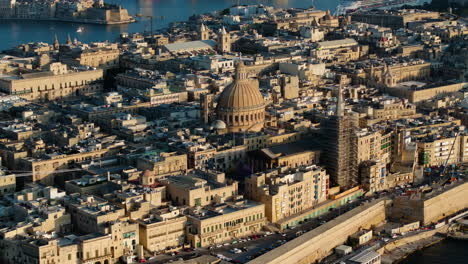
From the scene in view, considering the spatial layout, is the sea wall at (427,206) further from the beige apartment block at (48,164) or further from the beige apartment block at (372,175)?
the beige apartment block at (48,164)

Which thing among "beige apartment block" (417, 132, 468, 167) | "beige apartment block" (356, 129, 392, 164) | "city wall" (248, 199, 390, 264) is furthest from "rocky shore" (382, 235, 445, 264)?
"beige apartment block" (417, 132, 468, 167)

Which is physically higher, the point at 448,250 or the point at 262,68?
the point at 262,68

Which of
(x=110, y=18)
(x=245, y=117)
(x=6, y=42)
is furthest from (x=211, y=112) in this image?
(x=110, y=18)

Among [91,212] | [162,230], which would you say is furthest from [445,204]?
[91,212]

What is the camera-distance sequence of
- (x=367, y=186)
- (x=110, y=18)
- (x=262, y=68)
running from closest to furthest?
(x=367, y=186), (x=262, y=68), (x=110, y=18)

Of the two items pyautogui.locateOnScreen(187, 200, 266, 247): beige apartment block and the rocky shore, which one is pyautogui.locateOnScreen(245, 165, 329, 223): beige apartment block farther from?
the rocky shore

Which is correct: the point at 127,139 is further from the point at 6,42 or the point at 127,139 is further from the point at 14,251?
the point at 6,42

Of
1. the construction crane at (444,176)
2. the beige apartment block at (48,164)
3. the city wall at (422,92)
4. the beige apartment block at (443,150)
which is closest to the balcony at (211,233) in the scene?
the beige apartment block at (48,164)
